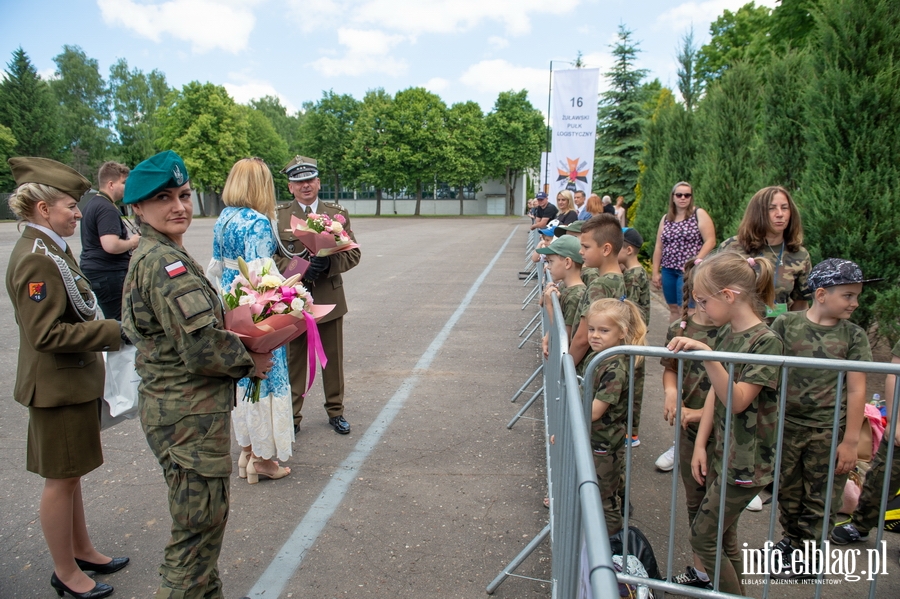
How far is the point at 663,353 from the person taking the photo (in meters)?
2.54

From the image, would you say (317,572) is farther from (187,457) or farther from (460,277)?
(460,277)

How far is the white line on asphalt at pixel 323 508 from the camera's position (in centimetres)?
304

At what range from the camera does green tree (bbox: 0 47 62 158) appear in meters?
58.5

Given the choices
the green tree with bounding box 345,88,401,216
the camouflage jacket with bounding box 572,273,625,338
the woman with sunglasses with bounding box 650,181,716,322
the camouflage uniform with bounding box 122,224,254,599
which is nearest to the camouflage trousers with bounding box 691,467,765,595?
the camouflage jacket with bounding box 572,273,625,338

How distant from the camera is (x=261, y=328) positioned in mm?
2547

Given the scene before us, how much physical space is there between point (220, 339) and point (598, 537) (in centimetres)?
167

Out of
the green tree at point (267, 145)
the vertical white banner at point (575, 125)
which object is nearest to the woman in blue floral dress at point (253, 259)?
the vertical white banner at point (575, 125)

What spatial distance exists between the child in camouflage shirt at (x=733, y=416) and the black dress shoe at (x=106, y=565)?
283 centimetres

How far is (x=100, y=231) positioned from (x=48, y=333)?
114 inches

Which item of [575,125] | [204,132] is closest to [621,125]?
[575,125]

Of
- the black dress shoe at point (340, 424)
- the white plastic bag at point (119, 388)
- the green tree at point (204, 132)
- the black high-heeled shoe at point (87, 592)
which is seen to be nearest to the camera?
the black high-heeled shoe at point (87, 592)

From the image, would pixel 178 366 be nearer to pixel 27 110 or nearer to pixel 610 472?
pixel 610 472

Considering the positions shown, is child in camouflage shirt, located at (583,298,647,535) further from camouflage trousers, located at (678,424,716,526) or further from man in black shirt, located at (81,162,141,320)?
man in black shirt, located at (81,162,141,320)

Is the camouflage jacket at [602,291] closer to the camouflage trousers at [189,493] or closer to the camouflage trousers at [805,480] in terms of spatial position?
the camouflage trousers at [805,480]
